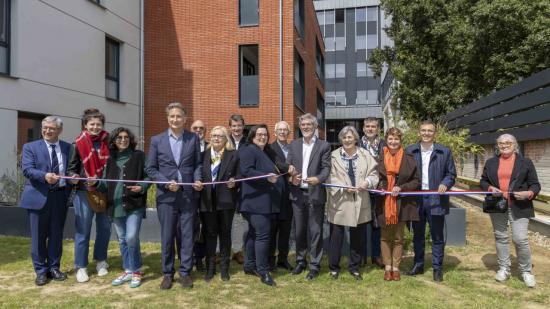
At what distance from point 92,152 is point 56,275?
1.55 m

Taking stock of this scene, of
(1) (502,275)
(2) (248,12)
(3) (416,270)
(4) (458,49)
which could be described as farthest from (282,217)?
(4) (458,49)

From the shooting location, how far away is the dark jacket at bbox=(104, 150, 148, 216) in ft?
15.7

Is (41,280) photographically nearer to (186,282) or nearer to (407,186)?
(186,282)

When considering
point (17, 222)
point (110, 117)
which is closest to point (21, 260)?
point (17, 222)

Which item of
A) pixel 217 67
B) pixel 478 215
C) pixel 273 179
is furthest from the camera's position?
pixel 217 67

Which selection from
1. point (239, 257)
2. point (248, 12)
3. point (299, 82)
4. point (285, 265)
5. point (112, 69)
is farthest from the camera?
point (299, 82)

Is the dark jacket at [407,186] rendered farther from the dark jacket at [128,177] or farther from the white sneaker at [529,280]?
the dark jacket at [128,177]

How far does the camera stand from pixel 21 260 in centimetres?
602

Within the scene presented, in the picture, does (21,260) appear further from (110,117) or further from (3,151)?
(110,117)

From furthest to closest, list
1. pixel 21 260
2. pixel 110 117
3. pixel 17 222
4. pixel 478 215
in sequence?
pixel 110 117, pixel 478 215, pixel 17 222, pixel 21 260

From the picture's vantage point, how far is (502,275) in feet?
16.6

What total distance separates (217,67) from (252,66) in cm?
339

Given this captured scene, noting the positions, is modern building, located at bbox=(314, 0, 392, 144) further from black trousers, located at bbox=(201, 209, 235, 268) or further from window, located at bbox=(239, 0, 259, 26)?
black trousers, located at bbox=(201, 209, 235, 268)

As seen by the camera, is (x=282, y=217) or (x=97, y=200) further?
(x=282, y=217)
